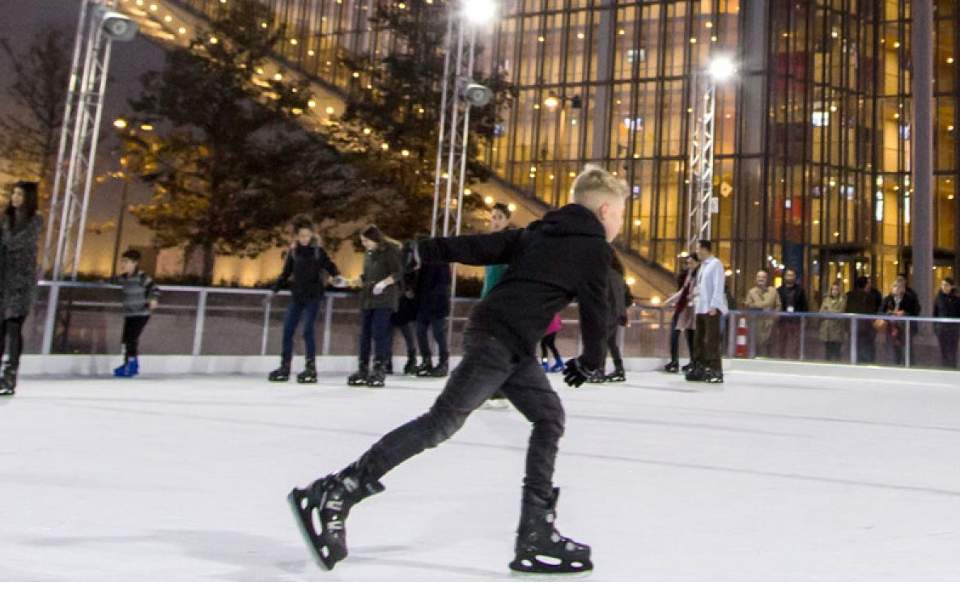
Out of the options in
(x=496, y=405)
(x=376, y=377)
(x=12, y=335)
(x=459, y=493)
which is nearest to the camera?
(x=459, y=493)

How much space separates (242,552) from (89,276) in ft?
81.0

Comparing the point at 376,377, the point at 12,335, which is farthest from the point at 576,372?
the point at 376,377

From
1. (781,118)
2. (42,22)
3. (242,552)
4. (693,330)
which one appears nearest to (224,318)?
(693,330)

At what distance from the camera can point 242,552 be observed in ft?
8.80

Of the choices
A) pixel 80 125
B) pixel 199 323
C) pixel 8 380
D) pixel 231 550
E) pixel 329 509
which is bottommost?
pixel 231 550

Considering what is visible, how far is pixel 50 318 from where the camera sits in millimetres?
9250

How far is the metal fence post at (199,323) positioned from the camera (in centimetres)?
1051

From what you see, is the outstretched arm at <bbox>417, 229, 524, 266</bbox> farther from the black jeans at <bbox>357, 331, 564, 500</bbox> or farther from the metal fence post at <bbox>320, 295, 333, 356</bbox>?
the metal fence post at <bbox>320, 295, 333, 356</bbox>

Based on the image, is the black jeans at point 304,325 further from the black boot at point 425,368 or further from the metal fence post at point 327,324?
the metal fence post at point 327,324

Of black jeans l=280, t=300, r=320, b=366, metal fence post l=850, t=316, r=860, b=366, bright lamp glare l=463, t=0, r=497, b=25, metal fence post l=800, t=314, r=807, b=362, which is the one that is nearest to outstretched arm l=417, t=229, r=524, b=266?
black jeans l=280, t=300, r=320, b=366

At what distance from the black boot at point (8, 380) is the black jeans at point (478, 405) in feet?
16.7

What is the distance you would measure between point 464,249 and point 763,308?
14.6m

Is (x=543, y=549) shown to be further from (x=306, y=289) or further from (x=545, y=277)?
(x=306, y=289)

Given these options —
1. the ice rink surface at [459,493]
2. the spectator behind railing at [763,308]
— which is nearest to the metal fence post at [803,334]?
the spectator behind railing at [763,308]
